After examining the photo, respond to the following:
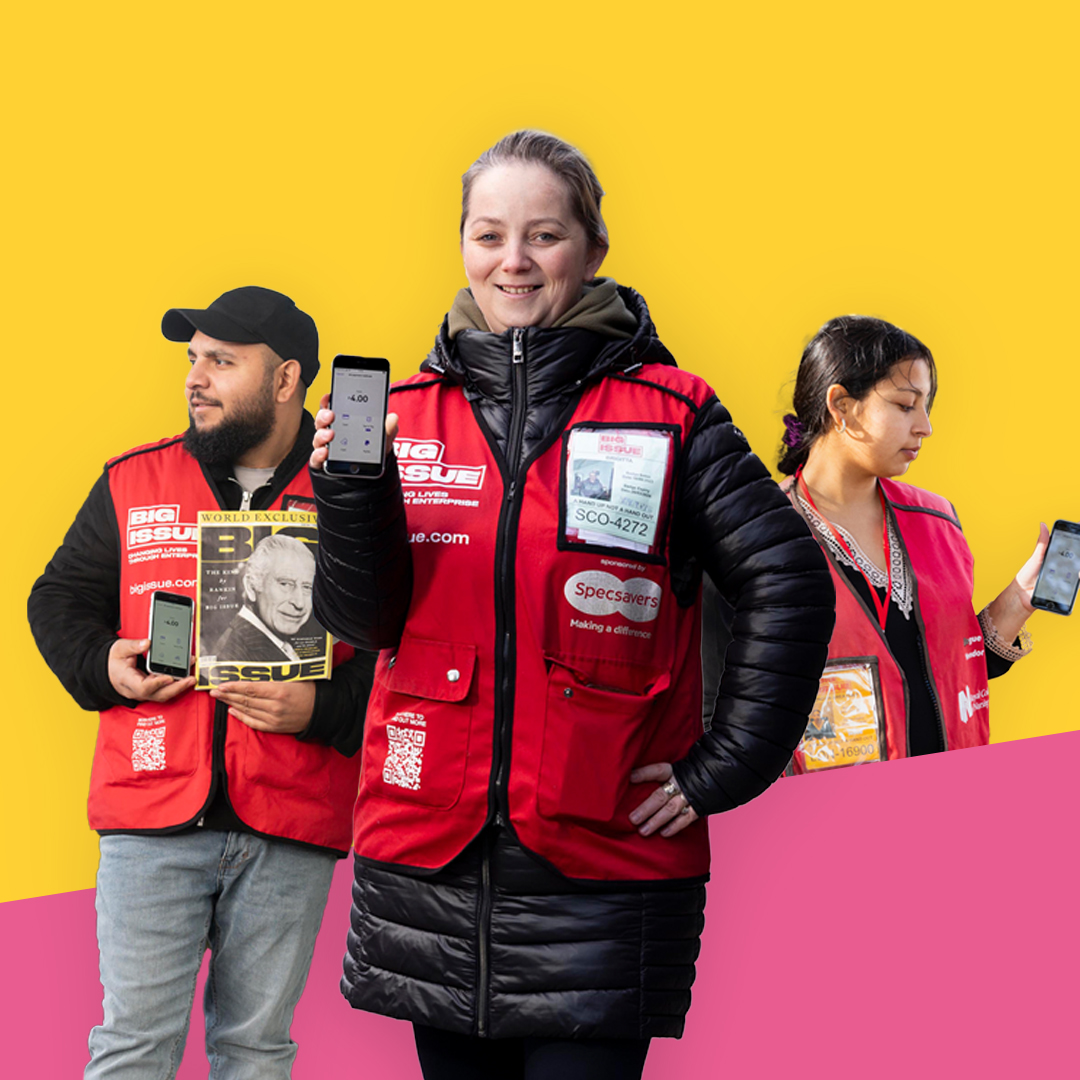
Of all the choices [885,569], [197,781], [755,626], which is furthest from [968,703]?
[197,781]

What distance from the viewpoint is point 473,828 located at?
204 centimetres

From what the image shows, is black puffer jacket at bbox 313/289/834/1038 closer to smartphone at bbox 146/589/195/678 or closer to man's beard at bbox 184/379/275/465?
smartphone at bbox 146/589/195/678

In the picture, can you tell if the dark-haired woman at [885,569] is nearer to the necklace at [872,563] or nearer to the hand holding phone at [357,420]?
the necklace at [872,563]

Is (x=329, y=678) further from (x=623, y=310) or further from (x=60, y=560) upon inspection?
(x=623, y=310)

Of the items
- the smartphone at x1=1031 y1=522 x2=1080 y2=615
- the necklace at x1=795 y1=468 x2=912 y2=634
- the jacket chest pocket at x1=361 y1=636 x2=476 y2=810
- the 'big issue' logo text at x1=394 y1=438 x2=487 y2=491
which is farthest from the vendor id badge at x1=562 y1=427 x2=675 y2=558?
the smartphone at x1=1031 y1=522 x2=1080 y2=615

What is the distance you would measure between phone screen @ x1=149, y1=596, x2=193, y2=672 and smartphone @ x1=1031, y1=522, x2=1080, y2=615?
2.08 m

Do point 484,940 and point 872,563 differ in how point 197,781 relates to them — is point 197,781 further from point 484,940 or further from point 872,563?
point 872,563

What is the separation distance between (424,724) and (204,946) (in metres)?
1.23

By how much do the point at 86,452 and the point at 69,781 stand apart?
953mm

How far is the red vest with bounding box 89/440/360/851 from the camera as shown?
2.94 meters

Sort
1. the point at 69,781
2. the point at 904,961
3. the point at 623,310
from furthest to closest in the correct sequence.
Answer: the point at 69,781 → the point at 904,961 → the point at 623,310

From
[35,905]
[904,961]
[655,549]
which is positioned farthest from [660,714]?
[35,905]

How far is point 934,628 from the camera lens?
3.29m

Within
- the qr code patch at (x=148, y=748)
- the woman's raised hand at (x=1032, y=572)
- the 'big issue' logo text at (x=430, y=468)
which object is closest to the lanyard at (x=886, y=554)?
the woman's raised hand at (x=1032, y=572)
